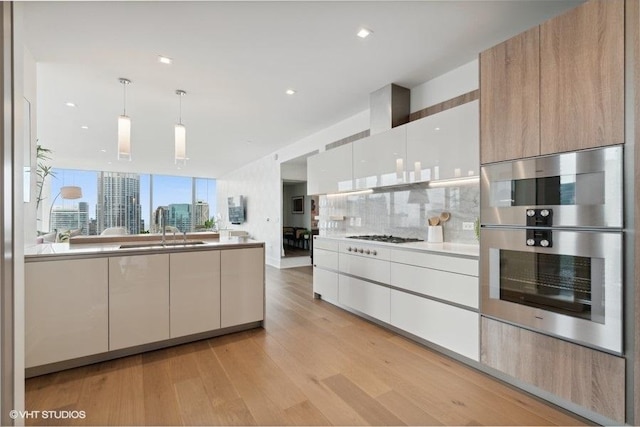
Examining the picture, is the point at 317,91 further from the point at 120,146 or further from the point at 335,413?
the point at 335,413

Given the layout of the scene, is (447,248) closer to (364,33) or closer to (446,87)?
(446,87)

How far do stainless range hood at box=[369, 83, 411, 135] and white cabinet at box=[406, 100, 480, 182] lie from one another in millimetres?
398

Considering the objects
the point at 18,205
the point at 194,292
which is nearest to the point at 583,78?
the point at 18,205

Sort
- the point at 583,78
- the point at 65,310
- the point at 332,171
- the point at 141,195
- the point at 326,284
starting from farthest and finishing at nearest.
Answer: the point at 141,195
the point at 332,171
the point at 326,284
the point at 65,310
the point at 583,78

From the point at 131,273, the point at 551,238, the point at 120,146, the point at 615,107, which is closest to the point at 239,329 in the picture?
the point at 131,273

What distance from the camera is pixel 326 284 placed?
3812 millimetres

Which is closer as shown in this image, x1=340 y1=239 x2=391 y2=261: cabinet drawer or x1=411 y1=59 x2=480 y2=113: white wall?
x1=411 y1=59 x2=480 y2=113: white wall

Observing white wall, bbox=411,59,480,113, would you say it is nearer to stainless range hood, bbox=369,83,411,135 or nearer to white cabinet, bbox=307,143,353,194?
stainless range hood, bbox=369,83,411,135

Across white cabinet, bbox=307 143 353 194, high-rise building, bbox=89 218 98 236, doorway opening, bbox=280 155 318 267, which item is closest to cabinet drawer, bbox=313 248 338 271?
white cabinet, bbox=307 143 353 194

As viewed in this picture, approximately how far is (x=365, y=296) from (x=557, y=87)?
2.41m

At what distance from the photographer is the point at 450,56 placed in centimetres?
267

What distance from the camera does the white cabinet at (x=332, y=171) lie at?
3776mm

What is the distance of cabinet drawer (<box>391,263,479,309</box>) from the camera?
7.04 ft

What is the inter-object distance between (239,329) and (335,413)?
1520mm
